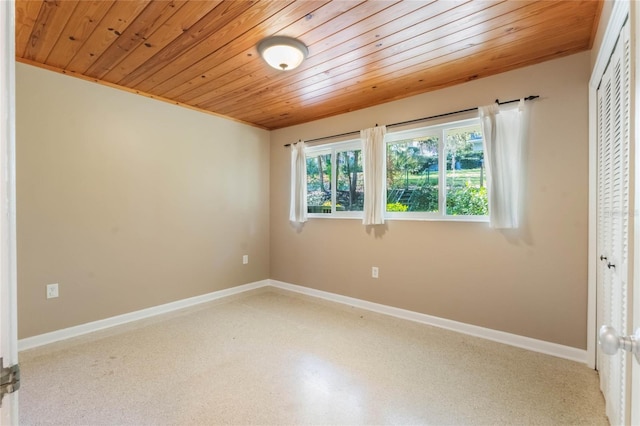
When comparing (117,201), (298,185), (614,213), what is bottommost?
(614,213)

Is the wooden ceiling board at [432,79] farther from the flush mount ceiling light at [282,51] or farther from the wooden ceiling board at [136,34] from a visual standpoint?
the wooden ceiling board at [136,34]

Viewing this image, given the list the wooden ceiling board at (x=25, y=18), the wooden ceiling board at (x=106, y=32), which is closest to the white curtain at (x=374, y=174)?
the wooden ceiling board at (x=106, y=32)

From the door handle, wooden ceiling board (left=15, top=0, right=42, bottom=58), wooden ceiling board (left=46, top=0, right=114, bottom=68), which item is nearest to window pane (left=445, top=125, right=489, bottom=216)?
the door handle

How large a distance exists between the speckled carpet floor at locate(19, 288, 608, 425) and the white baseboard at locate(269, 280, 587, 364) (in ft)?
0.26

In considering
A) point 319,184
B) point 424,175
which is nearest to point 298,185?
point 319,184

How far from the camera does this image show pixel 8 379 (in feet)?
1.64

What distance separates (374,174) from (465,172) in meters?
0.90

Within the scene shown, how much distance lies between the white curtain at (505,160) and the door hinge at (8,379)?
2.82 meters

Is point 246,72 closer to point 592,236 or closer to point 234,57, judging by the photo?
point 234,57

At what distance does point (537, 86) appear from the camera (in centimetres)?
240

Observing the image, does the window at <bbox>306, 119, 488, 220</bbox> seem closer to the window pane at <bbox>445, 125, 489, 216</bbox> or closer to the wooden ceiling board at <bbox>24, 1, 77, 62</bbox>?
the window pane at <bbox>445, 125, 489, 216</bbox>

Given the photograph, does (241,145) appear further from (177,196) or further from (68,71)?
(68,71)

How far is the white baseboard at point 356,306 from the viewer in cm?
236

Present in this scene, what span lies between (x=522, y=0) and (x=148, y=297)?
3.85 m
